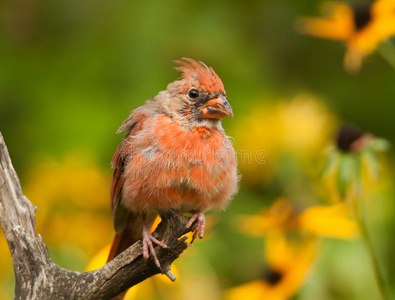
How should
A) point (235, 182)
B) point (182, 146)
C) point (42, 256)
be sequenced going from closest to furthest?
point (42, 256), point (182, 146), point (235, 182)

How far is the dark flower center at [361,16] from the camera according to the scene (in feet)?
14.9

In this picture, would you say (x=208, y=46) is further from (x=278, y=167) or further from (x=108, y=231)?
(x=108, y=231)

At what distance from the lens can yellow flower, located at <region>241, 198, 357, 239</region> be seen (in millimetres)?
4109

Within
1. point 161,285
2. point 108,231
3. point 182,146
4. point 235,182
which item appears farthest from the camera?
point 108,231

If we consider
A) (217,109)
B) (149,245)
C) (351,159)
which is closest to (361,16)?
(351,159)

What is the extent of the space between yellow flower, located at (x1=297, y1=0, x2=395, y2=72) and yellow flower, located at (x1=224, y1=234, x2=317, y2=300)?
4.49ft

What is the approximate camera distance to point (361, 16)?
181 inches

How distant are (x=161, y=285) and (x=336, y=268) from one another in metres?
1.20

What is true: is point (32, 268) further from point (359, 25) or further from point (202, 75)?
point (359, 25)

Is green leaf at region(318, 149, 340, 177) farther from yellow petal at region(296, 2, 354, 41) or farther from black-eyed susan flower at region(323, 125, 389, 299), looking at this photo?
yellow petal at region(296, 2, 354, 41)

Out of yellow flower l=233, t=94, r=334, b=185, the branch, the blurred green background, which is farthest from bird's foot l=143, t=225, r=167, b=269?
yellow flower l=233, t=94, r=334, b=185

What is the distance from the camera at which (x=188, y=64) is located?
3.99 metres

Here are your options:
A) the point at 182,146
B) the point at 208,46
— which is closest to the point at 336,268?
the point at 182,146

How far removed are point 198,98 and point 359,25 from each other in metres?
1.39
